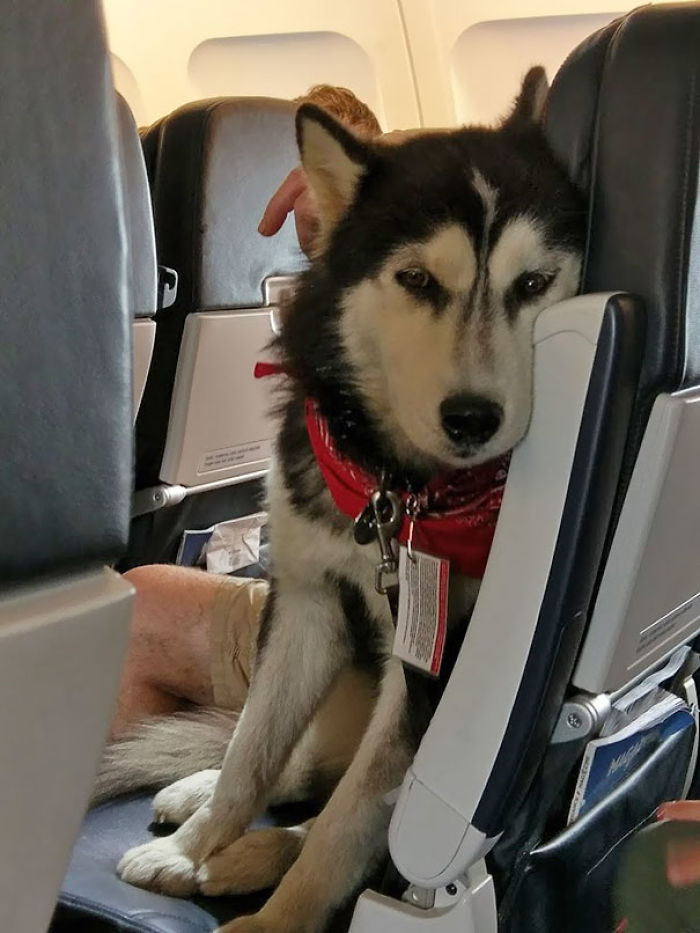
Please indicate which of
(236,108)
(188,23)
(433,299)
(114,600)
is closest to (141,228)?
(236,108)

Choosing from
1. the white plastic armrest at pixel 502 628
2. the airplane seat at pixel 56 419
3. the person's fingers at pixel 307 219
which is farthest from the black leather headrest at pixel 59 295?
the person's fingers at pixel 307 219

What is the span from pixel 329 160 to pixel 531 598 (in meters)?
0.64

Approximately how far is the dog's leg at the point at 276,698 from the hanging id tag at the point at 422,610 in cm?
32

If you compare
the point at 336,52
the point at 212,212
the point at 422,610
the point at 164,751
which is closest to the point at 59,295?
the point at 422,610

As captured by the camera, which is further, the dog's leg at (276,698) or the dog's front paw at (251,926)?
the dog's leg at (276,698)

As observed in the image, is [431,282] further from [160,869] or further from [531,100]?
[160,869]

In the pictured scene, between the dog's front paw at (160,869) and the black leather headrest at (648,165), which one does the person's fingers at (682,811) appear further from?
the dog's front paw at (160,869)

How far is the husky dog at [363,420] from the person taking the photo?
110 centimetres

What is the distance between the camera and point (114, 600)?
0.65 m

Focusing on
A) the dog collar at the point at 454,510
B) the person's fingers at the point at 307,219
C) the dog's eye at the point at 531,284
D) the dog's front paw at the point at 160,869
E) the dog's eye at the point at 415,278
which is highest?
the person's fingers at the point at 307,219

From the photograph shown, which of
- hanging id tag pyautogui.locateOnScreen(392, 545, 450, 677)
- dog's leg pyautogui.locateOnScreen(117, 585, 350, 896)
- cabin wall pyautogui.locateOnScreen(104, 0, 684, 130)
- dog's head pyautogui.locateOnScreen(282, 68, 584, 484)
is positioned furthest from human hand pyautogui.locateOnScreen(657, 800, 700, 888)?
cabin wall pyautogui.locateOnScreen(104, 0, 684, 130)

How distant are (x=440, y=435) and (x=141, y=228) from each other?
112 cm

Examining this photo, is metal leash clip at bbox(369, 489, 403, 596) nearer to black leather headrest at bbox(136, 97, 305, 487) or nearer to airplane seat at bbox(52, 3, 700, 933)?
airplane seat at bbox(52, 3, 700, 933)

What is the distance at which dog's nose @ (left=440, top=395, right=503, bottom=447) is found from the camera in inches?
39.4
